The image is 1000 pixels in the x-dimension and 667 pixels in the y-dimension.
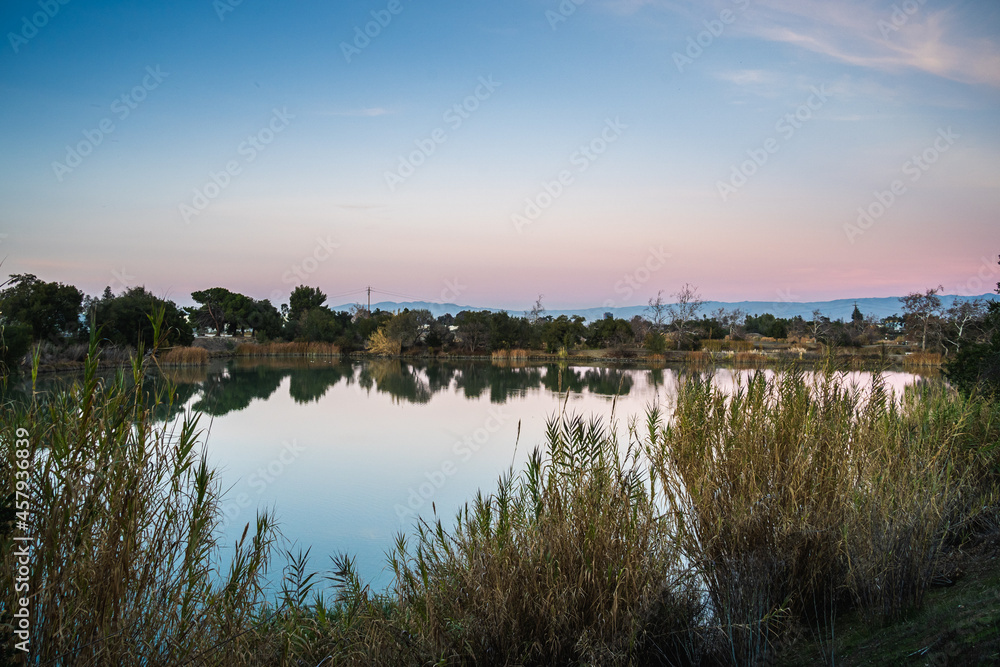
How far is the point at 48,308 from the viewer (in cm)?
1839

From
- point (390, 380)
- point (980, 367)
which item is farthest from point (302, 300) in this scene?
point (980, 367)

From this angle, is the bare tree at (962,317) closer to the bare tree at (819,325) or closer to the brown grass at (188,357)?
the bare tree at (819,325)

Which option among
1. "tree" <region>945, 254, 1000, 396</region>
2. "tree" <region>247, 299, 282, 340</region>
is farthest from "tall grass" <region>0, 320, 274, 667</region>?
"tree" <region>247, 299, 282, 340</region>

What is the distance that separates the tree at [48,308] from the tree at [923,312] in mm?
34351

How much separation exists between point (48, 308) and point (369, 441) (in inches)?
509

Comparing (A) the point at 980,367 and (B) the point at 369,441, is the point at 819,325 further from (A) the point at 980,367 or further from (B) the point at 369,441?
(B) the point at 369,441

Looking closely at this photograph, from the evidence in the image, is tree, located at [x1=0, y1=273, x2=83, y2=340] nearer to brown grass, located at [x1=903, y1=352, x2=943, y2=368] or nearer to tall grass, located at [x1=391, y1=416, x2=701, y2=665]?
tall grass, located at [x1=391, y1=416, x2=701, y2=665]

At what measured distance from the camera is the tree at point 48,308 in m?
18.1

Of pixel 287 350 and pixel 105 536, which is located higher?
pixel 105 536

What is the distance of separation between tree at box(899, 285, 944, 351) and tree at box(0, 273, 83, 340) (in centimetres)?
3435


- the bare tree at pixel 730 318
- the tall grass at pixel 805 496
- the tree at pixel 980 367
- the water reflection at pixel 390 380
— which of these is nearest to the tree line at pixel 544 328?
the bare tree at pixel 730 318

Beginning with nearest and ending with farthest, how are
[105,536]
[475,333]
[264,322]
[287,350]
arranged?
[105,536] < [287,350] < [475,333] < [264,322]

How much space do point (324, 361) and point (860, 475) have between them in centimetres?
3282

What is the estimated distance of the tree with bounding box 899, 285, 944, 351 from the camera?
94.6 ft
